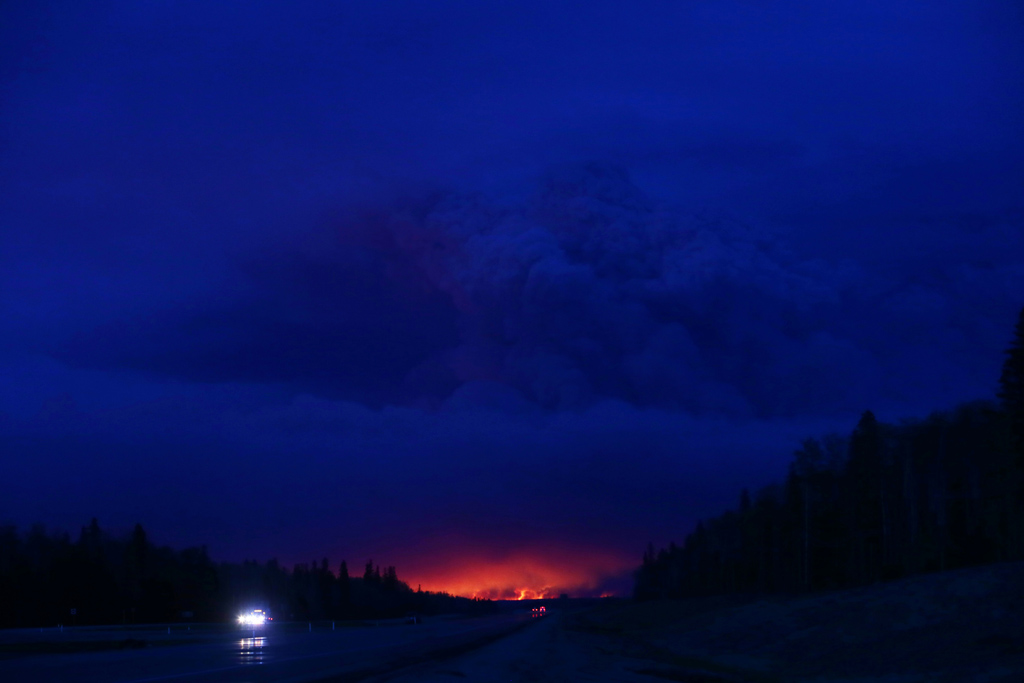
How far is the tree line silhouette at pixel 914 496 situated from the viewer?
84.4 m

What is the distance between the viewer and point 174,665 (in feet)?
129

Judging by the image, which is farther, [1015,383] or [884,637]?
[1015,383]

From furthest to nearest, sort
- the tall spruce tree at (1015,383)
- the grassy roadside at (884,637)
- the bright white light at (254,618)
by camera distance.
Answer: the bright white light at (254,618) < the tall spruce tree at (1015,383) < the grassy roadside at (884,637)

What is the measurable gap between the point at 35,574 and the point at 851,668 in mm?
136351

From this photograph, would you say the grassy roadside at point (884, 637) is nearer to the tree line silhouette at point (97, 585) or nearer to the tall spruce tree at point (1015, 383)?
the tall spruce tree at point (1015, 383)

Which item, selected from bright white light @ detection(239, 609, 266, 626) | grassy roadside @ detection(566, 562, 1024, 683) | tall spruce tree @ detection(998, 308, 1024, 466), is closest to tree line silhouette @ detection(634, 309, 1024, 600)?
tall spruce tree @ detection(998, 308, 1024, 466)

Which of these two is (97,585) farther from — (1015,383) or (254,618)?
(1015,383)

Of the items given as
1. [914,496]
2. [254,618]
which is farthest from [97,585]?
[914,496]

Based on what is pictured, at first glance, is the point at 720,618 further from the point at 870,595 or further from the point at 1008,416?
the point at 1008,416

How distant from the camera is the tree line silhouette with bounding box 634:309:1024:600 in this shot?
84.4 meters

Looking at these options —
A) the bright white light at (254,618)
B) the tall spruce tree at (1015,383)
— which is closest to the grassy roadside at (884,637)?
the tall spruce tree at (1015,383)

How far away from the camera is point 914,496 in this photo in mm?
92500

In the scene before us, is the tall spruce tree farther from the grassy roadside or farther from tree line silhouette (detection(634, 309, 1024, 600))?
the grassy roadside

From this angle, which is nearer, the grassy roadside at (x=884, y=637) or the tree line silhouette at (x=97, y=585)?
the grassy roadside at (x=884, y=637)
